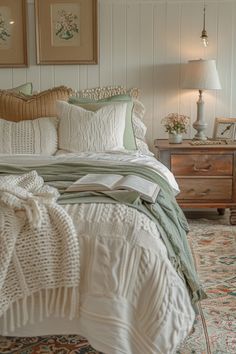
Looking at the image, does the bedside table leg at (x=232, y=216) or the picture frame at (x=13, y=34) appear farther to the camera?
the picture frame at (x=13, y=34)

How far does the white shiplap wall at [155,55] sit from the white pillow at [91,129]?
2.82ft

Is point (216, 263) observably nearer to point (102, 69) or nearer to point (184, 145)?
point (184, 145)

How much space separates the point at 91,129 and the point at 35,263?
1565 mm

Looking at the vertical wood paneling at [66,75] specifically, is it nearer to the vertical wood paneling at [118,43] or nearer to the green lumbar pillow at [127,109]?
the vertical wood paneling at [118,43]

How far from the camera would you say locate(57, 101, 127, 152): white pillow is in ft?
10.2

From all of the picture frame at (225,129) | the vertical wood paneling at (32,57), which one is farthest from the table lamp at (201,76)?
the vertical wood paneling at (32,57)

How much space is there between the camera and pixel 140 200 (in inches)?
77.3

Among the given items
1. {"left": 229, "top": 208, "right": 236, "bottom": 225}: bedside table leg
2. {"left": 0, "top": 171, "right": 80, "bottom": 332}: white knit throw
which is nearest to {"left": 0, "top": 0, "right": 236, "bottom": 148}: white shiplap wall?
{"left": 229, "top": 208, "right": 236, "bottom": 225}: bedside table leg

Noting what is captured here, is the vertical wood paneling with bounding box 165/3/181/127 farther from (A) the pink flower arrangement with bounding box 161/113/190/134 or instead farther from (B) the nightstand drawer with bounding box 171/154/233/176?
(B) the nightstand drawer with bounding box 171/154/233/176

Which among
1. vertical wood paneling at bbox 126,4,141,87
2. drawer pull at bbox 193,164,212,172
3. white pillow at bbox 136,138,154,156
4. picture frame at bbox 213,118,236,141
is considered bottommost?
drawer pull at bbox 193,164,212,172

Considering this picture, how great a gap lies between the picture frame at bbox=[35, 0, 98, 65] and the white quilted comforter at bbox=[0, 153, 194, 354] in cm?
251

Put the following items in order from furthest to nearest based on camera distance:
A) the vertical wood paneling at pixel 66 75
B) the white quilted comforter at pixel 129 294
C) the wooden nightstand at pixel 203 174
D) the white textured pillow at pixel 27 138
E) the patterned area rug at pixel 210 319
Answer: the vertical wood paneling at pixel 66 75, the wooden nightstand at pixel 203 174, the white textured pillow at pixel 27 138, the patterned area rug at pixel 210 319, the white quilted comforter at pixel 129 294

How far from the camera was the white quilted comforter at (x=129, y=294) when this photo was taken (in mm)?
1623

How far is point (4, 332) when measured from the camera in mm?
1720
